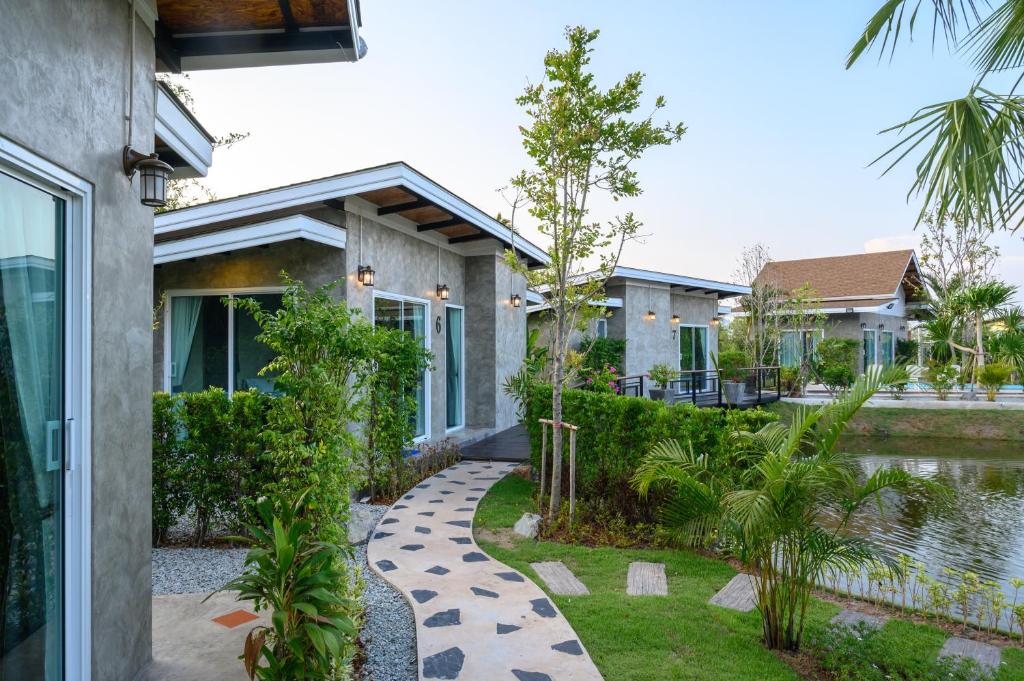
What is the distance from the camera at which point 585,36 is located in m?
6.35

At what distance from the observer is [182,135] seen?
14.8 ft

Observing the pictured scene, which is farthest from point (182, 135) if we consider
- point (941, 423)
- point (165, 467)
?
point (941, 423)

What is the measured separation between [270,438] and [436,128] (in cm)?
1304

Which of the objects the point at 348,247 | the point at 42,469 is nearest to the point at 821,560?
the point at 42,469

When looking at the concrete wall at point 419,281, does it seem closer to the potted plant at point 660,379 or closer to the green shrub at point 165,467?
the green shrub at point 165,467

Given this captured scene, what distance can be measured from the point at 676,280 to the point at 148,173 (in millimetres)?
17531

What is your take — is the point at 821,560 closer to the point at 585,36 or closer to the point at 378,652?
the point at 378,652

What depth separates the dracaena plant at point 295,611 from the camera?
2.89m

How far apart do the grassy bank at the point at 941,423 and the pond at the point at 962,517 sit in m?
1.85

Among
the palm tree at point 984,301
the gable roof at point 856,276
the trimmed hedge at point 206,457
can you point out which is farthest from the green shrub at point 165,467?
the gable roof at point 856,276

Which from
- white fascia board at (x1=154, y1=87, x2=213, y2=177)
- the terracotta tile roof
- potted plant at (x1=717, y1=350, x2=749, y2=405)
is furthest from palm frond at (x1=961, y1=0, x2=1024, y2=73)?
the terracotta tile roof

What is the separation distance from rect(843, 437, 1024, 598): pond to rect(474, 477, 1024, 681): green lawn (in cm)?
212

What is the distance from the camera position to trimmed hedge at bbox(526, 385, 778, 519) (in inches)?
228

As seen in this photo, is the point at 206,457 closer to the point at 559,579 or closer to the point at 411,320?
the point at 559,579
